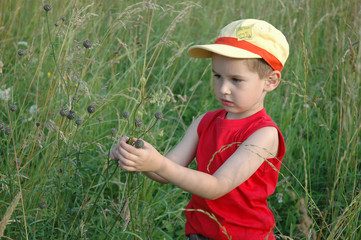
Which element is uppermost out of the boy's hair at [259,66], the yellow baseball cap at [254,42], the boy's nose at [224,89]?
the yellow baseball cap at [254,42]

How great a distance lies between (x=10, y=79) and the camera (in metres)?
3.06

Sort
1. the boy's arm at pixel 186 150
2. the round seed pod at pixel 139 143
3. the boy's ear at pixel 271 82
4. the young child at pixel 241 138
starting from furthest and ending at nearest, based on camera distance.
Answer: the boy's arm at pixel 186 150 < the boy's ear at pixel 271 82 < the young child at pixel 241 138 < the round seed pod at pixel 139 143

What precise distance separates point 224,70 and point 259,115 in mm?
232

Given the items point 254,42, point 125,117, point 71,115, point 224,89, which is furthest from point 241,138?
point 71,115

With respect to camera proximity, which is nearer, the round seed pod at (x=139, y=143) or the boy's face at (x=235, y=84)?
the round seed pod at (x=139, y=143)

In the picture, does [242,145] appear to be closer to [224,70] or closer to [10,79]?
[224,70]

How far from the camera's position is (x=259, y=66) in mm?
1879

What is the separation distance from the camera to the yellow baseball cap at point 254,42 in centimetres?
182

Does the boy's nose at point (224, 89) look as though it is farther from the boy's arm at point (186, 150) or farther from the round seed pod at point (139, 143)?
the round seed pod at point (139, 143)

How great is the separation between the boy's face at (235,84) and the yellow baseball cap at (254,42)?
5 centimetres

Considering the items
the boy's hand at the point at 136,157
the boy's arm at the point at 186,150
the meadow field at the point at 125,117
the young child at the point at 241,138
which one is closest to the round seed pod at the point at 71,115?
the meadow field at the point at 125,117

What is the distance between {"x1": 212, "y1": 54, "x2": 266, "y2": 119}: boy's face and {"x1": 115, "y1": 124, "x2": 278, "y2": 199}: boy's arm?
0.13 m

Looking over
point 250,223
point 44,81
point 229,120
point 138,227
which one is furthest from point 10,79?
point 250,223

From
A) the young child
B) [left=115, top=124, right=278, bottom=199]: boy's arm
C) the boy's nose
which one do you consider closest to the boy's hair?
the young child
